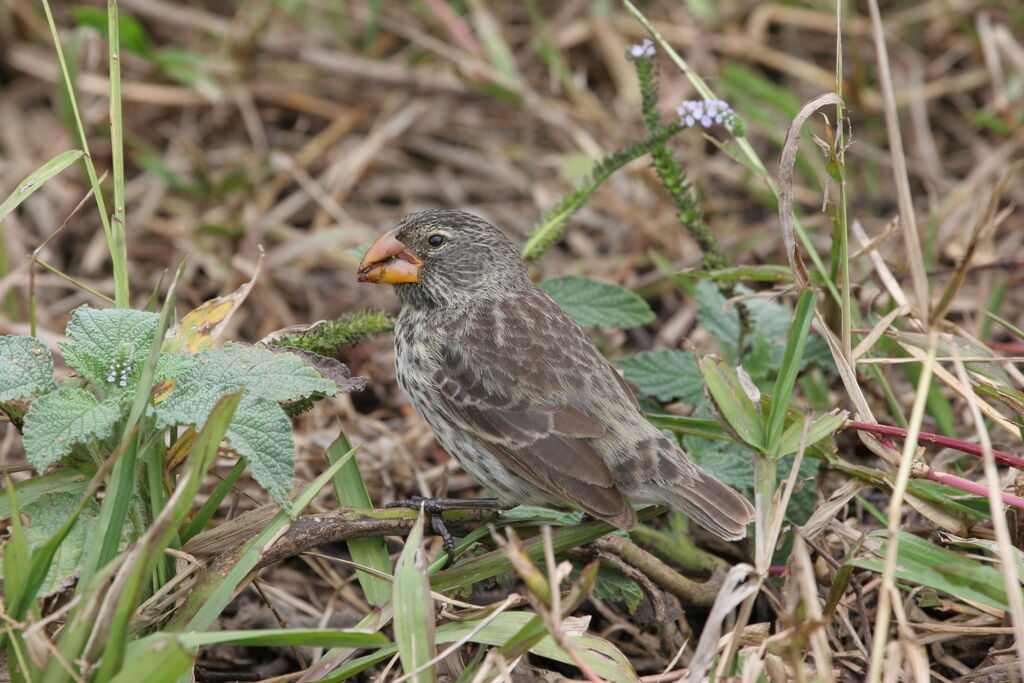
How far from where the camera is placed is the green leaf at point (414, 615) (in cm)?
266

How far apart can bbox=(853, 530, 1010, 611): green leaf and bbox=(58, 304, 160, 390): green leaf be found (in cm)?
201

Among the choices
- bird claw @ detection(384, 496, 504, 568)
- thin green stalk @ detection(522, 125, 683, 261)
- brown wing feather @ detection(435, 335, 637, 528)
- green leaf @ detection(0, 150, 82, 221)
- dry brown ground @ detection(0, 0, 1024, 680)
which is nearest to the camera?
green leaf @ detection(0, 150, 82, 221)

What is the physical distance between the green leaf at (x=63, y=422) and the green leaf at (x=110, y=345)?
0.08 m

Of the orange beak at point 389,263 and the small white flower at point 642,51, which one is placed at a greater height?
the small white flower at point 642,51

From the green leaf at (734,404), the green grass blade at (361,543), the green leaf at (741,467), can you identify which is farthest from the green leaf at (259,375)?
the green leaf at (741,467)

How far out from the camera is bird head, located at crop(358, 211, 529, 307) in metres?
3.98

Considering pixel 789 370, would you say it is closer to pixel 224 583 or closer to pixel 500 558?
pixel 500 558

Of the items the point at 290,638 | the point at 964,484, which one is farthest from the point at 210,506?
the point at 964,484

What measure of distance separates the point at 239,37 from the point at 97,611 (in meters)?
4.38

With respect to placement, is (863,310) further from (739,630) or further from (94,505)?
(94,505)

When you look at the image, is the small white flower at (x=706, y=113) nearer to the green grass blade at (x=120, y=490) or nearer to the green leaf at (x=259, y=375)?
the green leaf at (x=259, y=375)

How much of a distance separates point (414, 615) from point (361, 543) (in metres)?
0.64

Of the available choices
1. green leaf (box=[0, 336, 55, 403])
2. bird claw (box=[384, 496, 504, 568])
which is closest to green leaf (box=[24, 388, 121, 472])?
green leaf (box=[0, 336, 55, 403])

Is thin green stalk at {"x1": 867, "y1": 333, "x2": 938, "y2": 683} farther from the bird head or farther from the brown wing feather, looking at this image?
the bird head
